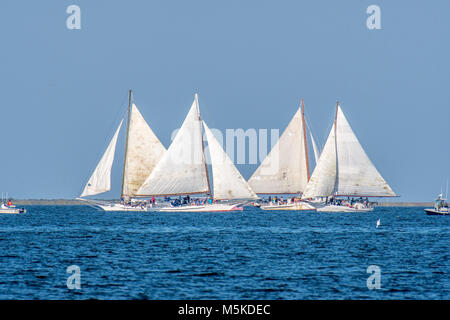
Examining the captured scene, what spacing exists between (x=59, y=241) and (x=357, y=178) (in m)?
70.6

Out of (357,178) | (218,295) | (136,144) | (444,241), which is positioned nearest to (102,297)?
(218,295)

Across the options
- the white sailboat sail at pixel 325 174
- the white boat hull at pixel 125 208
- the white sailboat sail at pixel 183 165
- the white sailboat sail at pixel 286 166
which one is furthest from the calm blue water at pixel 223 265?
the white sailboat sail at pixel 286 166

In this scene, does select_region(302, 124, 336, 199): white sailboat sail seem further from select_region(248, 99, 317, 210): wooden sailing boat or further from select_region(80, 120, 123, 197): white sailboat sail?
select_region(80, 120, 123, 197): white sailboat sail

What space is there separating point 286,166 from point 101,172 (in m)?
34.0

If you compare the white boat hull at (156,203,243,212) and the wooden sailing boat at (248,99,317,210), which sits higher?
the wooden sailing boat at (248,99,317,210)

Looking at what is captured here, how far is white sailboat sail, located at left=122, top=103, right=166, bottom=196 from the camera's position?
106m

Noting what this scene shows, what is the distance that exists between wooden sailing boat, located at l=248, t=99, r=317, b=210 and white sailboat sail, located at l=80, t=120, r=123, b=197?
29749mm

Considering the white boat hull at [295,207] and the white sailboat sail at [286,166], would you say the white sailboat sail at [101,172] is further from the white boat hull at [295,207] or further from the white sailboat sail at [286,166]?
the white boat hull at [295,207]

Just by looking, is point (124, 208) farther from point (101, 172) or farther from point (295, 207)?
point (295, 207)

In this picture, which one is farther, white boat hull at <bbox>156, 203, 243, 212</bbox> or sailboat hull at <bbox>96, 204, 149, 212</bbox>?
sailboat hull at <bbox>96, 204, 149, 212</bbox>

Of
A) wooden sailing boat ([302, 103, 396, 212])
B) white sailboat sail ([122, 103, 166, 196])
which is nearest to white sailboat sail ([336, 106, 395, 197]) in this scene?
wooden sailing boat ([302, 103, 396, 212])

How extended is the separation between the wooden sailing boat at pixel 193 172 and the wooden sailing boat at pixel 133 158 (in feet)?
9.56

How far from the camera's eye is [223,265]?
3794cm

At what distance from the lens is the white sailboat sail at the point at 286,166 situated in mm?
122875
